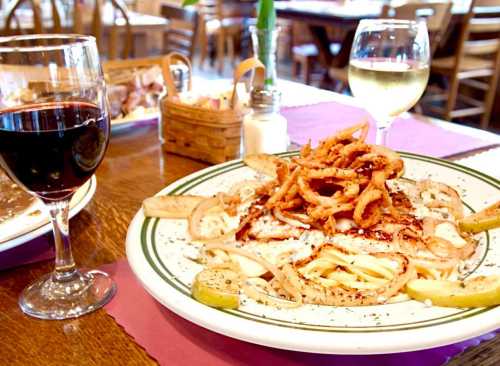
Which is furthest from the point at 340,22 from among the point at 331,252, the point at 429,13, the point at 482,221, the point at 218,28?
the point at 331,252

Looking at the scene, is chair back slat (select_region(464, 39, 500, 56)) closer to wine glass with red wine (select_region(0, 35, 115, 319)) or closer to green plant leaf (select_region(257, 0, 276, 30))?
green plant leaf (select_region(257, 0, 276, 30))

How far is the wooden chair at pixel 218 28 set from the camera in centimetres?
719

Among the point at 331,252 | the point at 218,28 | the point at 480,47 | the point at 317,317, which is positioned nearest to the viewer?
the point at 317,317

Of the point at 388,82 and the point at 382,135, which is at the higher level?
the point at 388,82

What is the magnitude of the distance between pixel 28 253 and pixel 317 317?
456 mm

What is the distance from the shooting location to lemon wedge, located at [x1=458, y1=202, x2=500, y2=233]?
2.32 ft

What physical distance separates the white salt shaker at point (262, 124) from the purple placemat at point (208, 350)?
50 cm

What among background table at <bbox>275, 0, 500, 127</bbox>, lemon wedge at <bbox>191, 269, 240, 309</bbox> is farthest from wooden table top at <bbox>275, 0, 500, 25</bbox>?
lemon wedge at <bbox>191, 269, 240, 309</bbox>

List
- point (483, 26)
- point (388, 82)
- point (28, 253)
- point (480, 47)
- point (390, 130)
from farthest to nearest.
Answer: point (480, 47), point (483, 26), point (390, 130), point (388, 82), point (28, 253)

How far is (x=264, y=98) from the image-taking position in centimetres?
107

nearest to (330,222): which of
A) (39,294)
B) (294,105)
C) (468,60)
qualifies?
(39,294)

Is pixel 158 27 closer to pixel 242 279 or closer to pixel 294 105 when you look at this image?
pixel 294 105

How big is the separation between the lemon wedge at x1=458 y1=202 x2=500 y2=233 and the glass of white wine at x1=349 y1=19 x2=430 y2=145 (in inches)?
14.5

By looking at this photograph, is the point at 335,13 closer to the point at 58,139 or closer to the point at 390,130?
the point at 390,130
